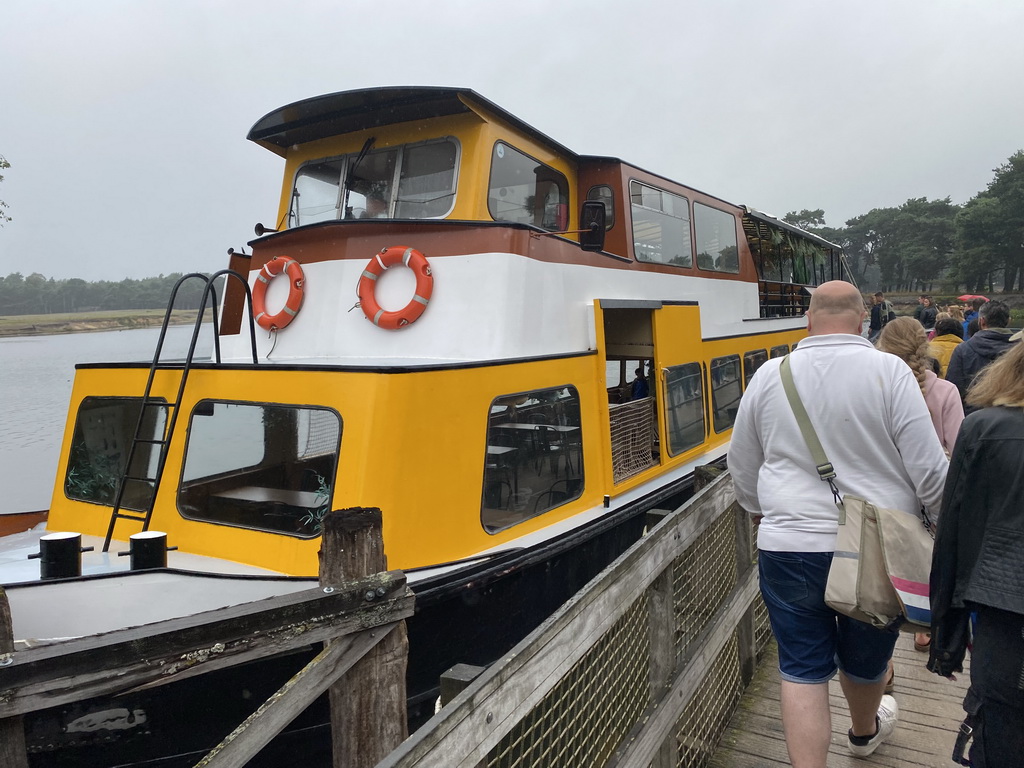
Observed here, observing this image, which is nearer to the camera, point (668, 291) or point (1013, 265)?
point (668, 291)

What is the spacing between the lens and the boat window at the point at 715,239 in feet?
24.8

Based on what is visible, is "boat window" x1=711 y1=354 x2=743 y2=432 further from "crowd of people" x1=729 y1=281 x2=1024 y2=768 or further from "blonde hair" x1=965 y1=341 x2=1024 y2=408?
"blonde hair" x1=965 y1=341 x2=1024 y2=408

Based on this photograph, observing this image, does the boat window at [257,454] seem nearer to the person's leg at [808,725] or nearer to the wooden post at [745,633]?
the wooden post at [745,633]

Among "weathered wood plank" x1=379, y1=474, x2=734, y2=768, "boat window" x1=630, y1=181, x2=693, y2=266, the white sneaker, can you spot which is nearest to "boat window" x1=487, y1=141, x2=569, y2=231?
"boat window" x1=630, y1=181, x2=693, y2=266

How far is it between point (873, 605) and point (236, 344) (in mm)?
5459

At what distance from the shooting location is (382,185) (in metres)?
5.73

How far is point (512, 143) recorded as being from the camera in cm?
554

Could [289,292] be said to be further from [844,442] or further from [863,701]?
[863,701]

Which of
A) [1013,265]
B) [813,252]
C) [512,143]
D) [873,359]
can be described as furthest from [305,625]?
[1013,265]

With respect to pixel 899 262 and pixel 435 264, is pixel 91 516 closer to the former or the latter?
pixel 435 264

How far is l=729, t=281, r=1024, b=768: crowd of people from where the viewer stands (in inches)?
62.4

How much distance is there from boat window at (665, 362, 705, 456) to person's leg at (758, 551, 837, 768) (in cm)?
379

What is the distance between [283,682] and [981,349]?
4.88m

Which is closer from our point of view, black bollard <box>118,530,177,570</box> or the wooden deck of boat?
the wooden deck of boat
